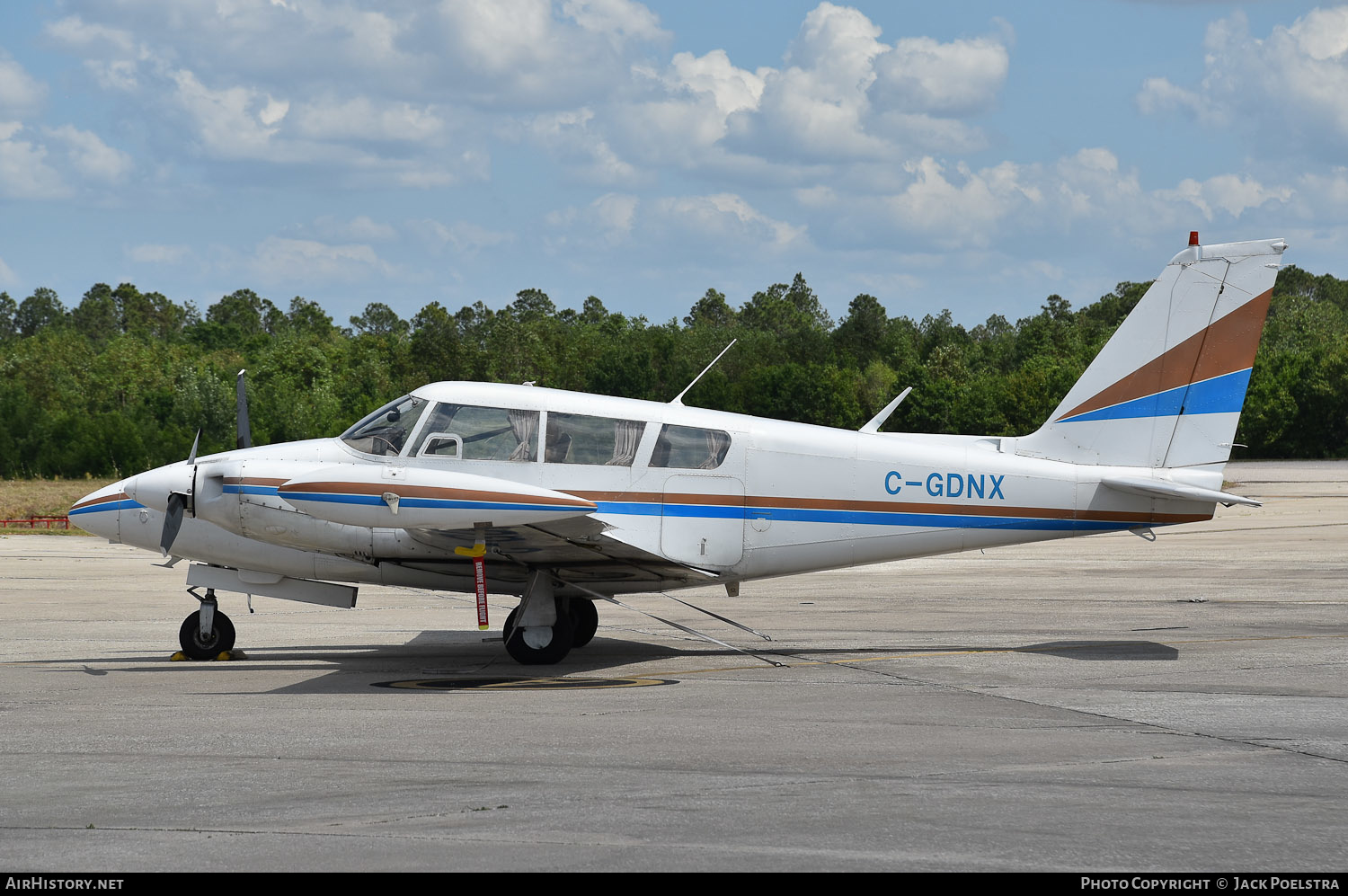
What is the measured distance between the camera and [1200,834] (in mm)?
6094

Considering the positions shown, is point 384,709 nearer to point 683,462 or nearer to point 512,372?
point 683,462

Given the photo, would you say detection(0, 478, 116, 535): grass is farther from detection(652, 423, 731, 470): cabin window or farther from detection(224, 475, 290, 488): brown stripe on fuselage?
detection(652, 423, 731, 470): cabin window

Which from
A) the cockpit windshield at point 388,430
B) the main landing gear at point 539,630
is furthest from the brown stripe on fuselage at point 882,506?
the cockpit windshield at point 388,430

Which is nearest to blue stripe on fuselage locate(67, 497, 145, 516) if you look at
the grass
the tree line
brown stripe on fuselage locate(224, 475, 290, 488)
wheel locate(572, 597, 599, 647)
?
brown stripe on fuselage locate(224, 475, 290, 488)

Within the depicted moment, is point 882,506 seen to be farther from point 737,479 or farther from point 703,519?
point 703,519

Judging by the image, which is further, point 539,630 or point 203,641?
point 203,641

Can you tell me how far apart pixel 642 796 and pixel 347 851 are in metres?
1.78

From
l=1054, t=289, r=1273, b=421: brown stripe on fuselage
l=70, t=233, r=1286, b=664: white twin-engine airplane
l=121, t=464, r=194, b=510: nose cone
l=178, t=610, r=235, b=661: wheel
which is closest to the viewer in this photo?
l=121, t=464, r=194, b=510: nose cone

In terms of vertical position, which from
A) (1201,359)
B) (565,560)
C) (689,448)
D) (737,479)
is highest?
(1201,359)

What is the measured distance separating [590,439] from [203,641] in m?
4.69

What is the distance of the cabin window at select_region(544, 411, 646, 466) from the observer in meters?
12.3

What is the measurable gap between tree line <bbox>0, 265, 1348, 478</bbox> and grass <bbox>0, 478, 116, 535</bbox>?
0.88 metres

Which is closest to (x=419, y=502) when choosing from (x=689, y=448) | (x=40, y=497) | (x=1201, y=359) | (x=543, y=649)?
(x=543, y=649)

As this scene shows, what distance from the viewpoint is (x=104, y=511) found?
512 inches
